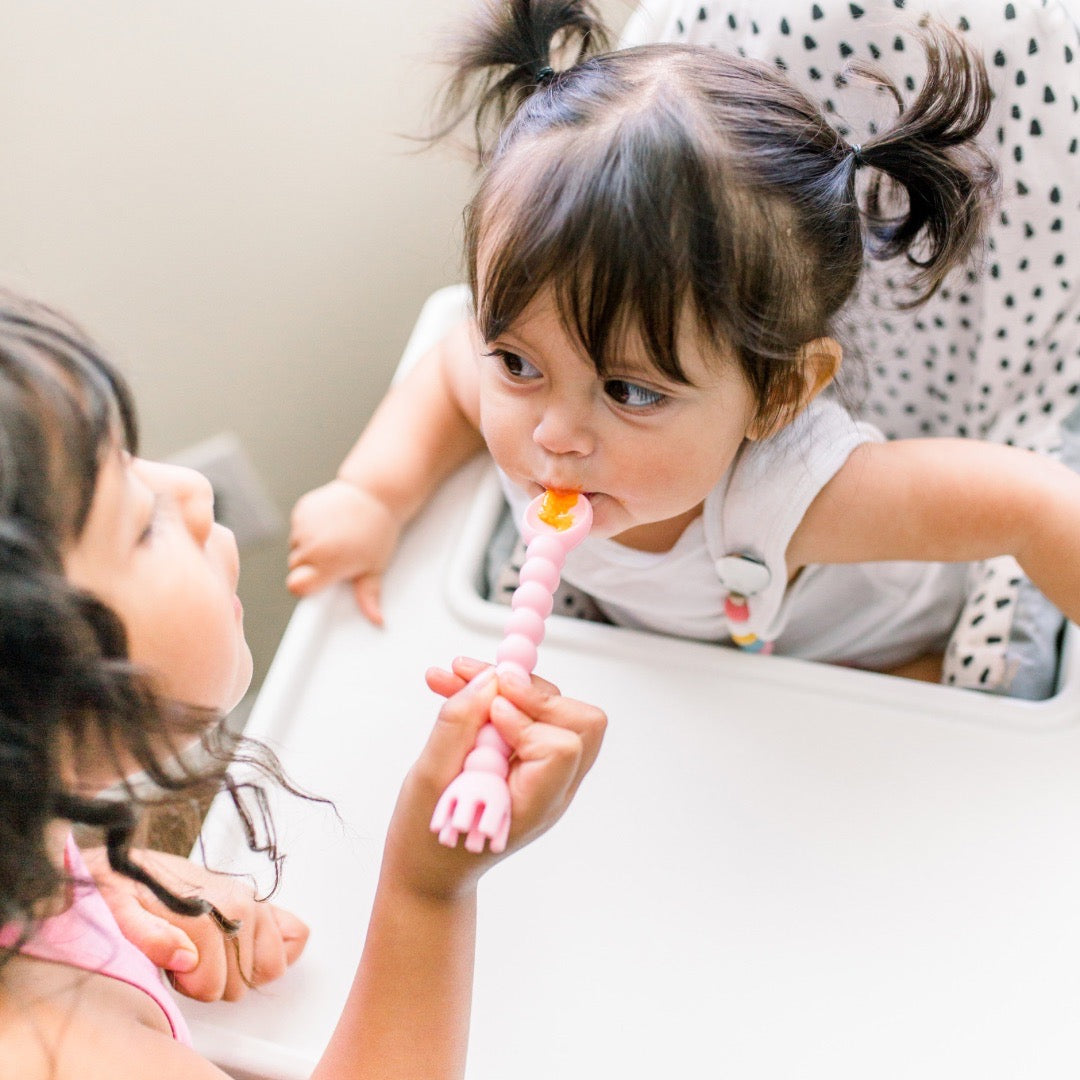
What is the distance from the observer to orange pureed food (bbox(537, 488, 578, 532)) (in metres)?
0.60

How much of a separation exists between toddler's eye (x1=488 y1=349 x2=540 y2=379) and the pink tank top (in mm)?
313

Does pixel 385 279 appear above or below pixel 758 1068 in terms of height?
above

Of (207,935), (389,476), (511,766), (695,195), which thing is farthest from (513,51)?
(207,935)

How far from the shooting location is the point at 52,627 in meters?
0.39

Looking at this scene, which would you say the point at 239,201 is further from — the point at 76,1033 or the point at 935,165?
the point at 76,1033

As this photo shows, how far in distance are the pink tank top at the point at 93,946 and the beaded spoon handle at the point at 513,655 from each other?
17cm

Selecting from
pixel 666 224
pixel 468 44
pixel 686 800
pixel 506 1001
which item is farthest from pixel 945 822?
pixel 468 44

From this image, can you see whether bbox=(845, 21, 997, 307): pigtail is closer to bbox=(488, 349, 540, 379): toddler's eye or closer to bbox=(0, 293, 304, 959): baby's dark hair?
bbox=(488, 349, 540, 379): toddler's eye

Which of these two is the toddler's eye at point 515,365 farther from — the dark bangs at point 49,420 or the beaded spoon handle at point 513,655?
the dark bangs at point 49,420

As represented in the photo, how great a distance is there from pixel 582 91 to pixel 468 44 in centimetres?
14

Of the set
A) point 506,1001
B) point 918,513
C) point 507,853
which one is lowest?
point 506,1001

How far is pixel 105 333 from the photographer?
111 cm

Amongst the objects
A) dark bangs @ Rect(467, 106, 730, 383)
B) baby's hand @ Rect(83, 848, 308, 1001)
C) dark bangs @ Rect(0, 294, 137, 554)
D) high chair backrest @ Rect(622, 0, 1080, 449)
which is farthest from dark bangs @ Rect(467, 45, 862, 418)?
baby's hand @ Rect(83, 848, 308, 1001)

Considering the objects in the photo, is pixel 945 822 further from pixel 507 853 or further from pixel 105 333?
pixel 105 333
